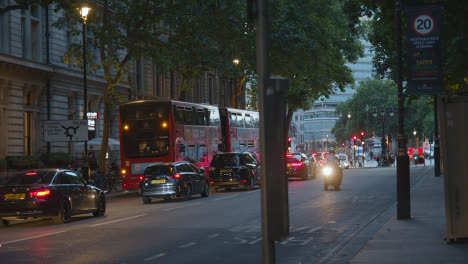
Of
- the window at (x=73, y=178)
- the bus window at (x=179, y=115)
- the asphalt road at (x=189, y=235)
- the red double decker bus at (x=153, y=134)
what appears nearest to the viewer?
the asphalt road at (x=189, y=235)

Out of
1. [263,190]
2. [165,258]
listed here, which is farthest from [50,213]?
[263,190]

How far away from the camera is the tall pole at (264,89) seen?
7320 mm

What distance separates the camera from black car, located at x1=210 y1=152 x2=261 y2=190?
3662cm

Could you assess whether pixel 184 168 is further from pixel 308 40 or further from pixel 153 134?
pixel 308 40

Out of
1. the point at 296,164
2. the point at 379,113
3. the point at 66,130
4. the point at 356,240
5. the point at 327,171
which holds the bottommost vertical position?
the point at 356,240

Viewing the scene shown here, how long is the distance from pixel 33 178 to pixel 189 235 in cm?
597

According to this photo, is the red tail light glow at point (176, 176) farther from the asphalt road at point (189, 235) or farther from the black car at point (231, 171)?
the black car at point (231, 171)

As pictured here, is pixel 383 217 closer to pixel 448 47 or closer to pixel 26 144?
pixel 448 47

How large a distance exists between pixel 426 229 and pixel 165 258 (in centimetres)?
582

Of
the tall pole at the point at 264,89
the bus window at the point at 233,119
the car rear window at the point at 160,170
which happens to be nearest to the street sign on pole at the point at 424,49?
the tall pole at the point at 264,89

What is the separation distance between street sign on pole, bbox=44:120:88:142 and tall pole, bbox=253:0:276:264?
28.4 m

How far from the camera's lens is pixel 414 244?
547 inches

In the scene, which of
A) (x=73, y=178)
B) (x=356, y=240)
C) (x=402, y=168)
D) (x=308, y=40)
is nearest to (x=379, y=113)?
(x=308, y=40)

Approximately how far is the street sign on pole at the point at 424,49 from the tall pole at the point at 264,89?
32.3 ft
